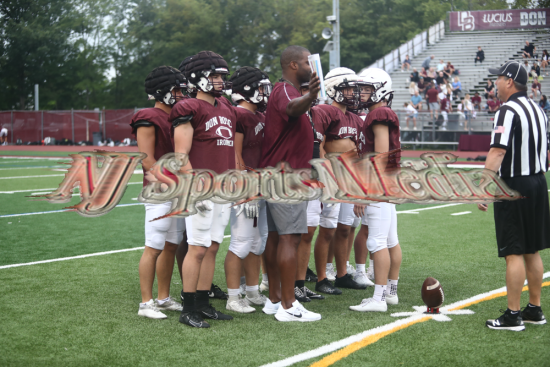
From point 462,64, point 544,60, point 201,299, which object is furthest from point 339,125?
point 462,64

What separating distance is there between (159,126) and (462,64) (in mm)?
31865

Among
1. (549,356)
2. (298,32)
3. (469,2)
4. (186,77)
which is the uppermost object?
(469,2)

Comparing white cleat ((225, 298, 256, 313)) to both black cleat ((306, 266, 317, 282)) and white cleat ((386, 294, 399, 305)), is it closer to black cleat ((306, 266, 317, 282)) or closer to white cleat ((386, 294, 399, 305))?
white cleat ((386, 294, 399, 305))

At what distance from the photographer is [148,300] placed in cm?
533

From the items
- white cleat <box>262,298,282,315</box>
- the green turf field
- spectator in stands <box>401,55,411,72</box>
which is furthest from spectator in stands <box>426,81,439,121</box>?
white cleat <box>262,298,282,315</box>

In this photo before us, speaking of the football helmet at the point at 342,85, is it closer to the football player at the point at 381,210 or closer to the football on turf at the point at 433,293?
the football player at the point at 381,210

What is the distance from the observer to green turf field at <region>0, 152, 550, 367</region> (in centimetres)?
430

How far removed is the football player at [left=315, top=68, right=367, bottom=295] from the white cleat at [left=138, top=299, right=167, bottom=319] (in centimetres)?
177

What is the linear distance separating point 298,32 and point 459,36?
17587 millimetres

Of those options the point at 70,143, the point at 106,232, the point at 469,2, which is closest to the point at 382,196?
the point at 106,232

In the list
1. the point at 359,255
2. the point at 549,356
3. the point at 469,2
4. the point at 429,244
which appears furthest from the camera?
the point at 469,2

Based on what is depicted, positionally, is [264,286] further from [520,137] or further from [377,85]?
[520,137]

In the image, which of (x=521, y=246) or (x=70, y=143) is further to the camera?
(x=70, y=143)

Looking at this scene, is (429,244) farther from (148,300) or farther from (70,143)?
(70,143)
